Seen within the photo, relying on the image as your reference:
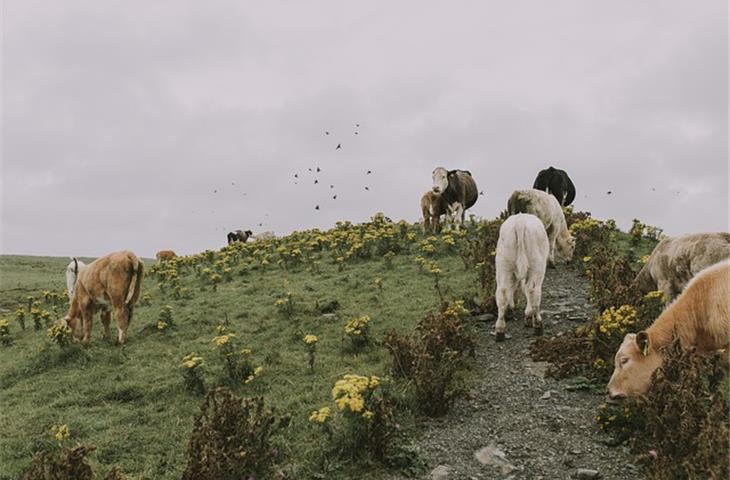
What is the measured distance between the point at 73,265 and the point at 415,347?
13497mm

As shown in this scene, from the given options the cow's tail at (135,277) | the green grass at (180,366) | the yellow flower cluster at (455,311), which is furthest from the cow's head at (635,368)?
the cow's tail at (135,277)

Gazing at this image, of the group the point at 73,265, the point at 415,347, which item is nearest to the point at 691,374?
the point at 415,347

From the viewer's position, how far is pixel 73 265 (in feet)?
57.3

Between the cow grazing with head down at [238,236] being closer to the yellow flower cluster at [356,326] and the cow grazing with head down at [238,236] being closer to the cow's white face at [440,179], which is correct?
the cow's white face at [440,179]

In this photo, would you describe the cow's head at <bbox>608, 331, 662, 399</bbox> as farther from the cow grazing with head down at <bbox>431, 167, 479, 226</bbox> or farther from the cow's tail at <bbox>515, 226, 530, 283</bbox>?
the cow grazing with head down at <bbox>431, 167, 479, 226</bbox>

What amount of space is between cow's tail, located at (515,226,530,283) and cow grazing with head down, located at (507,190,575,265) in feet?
13.8

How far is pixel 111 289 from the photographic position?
12.5 metres

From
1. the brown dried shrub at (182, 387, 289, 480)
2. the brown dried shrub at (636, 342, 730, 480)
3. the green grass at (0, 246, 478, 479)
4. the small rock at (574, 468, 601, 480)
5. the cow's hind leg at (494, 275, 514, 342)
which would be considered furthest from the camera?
the cow's hind leg at (494, 275, 514, 342)

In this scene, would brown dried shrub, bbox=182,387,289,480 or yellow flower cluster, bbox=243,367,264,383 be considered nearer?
brown dried shrub, bbox=182,387,289,480

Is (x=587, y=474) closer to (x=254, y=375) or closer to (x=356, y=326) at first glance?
(x=356, y=326)

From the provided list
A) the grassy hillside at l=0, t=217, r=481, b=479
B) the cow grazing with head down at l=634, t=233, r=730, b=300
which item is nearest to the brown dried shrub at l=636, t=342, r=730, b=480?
the cow grazing with head down at l=634, t=233, r=730, b=300

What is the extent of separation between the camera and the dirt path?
6133 mm

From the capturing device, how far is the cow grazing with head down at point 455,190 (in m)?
20.5

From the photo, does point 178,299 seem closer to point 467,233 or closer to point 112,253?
point 112,253
